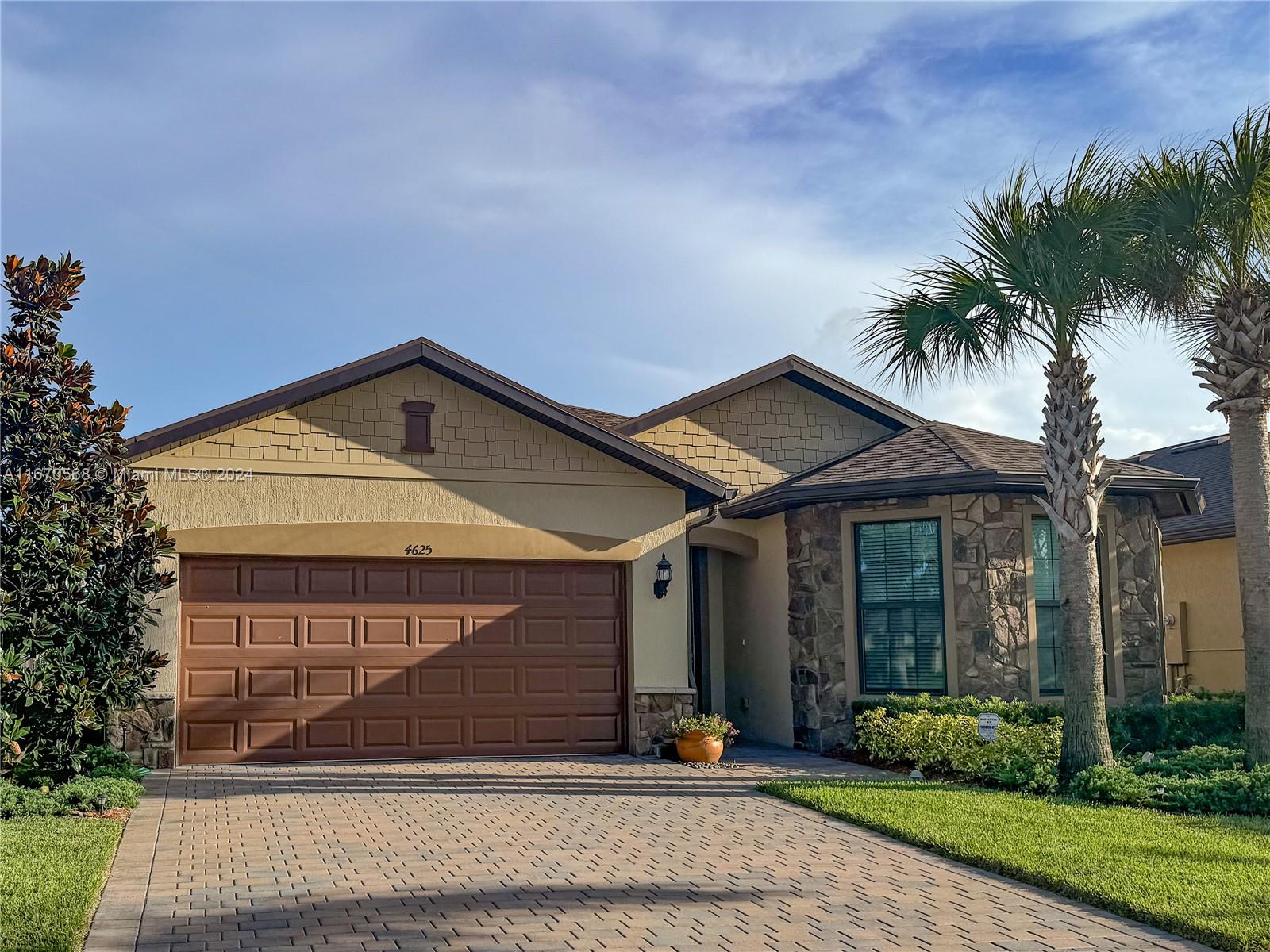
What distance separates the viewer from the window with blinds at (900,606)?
47.9 ft

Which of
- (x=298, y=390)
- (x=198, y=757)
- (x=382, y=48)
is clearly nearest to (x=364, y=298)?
(x=298, y=390)

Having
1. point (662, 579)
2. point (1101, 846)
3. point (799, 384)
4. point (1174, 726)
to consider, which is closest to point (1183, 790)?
point (1101, 846)

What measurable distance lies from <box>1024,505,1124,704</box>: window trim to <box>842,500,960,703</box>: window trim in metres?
0.96

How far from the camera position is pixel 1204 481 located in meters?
22.0

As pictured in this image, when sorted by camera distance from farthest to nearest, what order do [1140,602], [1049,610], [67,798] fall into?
[1140,602] < [1049,610] < [67,798]

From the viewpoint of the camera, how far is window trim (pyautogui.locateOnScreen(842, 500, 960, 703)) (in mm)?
14406

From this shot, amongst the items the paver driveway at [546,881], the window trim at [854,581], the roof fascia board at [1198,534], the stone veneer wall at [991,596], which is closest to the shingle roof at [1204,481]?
the roof fascia board at [1198,534]

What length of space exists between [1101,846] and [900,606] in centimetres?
652

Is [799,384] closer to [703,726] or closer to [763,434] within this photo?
[763,434]

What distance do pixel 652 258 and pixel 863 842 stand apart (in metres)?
8.78

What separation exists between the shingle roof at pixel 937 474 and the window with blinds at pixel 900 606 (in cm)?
70

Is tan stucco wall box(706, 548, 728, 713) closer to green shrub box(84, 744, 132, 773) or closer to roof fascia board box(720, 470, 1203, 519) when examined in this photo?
roof fascia board box(720, 470, 1203, 519)

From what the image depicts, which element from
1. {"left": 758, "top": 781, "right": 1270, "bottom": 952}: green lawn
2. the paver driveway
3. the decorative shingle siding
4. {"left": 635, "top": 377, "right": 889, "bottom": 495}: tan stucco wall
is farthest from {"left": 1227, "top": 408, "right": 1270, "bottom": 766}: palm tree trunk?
the decorative shingle siding

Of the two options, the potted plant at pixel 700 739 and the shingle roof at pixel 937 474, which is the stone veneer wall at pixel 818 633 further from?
the potted plant at pixel 700 739
